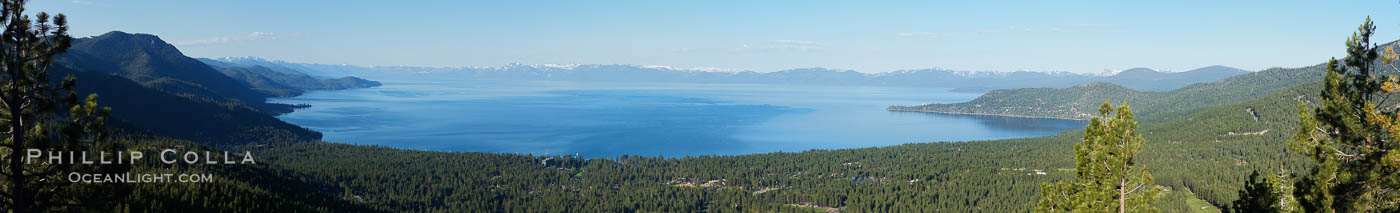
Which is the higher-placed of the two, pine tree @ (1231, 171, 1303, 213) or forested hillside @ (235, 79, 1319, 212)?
pine tree @ (1231, 171, 1303, 213)

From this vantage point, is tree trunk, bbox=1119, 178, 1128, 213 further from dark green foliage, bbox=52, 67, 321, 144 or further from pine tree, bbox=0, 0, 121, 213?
dark green foliage, bbox=52, 67, 321, 144

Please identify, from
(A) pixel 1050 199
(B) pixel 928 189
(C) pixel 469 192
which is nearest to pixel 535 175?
(C) pixel 469 192

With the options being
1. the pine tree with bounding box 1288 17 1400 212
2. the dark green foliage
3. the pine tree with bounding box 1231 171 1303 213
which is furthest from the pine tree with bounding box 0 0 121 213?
the dark green foliage

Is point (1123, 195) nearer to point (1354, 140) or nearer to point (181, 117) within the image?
point (1354, 140)

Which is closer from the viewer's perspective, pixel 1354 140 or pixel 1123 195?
pixel 1354 140

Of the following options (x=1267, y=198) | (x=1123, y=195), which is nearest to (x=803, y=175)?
(x=1267, y=198)

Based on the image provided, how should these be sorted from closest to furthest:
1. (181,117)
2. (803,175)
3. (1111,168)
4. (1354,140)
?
(1354,140) < (1111,168) < (803,175) < (181,117)
